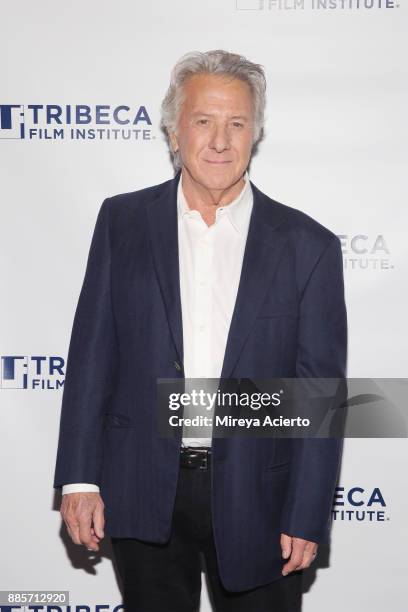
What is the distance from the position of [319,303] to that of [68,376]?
53 cm

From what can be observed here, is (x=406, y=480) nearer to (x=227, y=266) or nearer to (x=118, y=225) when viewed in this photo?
(x=227, y=266)

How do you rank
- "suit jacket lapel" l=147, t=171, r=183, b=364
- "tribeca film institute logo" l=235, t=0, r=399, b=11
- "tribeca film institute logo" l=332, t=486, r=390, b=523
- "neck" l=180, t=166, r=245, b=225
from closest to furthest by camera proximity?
1. "suit jacket lapel" l=147, t=171, r=183, b=364
2. "neck" l=180, t=166, r=245, b=225
3. "tribeca film institute logo" l=235, t=0, r=399, b=11
4. "tribeca film institute logo" l=332, t=486, r=390, b=523

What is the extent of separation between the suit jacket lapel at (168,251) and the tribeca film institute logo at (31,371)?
72cm

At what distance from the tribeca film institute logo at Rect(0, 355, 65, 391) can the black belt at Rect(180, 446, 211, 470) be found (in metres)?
0.75

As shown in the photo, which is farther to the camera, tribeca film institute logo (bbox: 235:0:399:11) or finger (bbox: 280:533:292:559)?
tribeca film institute logo (bbox: 235:0:399:11)

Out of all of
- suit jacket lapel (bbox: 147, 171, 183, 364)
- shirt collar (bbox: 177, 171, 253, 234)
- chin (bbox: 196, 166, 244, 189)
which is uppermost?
chin (bbox: 196, 166, 244, 189)

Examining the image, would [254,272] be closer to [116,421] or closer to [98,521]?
[116,421]

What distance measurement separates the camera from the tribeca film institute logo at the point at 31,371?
7.32ft

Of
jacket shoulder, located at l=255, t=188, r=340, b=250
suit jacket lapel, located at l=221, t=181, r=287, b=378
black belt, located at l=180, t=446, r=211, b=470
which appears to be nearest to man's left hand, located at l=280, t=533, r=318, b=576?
black belt, located at l=180, t=446, r=211, b=470

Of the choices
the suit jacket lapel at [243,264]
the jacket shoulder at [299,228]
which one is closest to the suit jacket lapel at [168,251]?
the suit jacket lapel at [243,264]

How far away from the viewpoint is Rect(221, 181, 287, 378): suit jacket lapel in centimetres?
157

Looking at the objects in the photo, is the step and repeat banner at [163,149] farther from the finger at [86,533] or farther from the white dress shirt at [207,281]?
the finger at [86,533]

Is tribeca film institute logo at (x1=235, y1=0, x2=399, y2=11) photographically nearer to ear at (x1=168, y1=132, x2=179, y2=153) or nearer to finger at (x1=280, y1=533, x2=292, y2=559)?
ear at (x1=168, y1=132, x2=179, y2=153)

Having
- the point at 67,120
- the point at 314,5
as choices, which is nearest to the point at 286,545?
the point at 67,120
